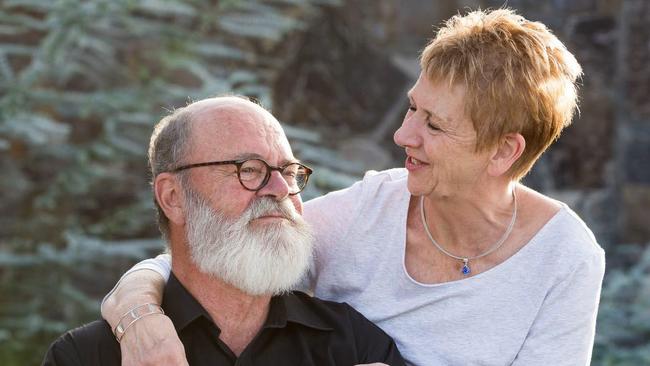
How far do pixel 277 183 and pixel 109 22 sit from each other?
2.80m

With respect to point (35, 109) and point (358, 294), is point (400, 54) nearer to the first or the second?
point (35, 109)

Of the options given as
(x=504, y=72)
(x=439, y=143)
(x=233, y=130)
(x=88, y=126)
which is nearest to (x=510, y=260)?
(x=439, y=143)

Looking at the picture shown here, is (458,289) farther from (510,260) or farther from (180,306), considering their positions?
(180,306)

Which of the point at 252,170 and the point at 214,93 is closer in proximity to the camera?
the point at 252,170

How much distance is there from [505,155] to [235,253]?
0.80 meters

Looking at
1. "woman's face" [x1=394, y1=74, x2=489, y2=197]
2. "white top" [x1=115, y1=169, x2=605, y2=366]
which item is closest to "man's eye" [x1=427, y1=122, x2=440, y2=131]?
"woman's face" [x1=394, y1=74, x2=489, y2=197]

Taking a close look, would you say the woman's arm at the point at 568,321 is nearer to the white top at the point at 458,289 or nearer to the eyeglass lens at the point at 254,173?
the white top at the point at 458,289

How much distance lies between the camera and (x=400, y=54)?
19.7ft

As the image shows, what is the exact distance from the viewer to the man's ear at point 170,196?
2881 millimetres

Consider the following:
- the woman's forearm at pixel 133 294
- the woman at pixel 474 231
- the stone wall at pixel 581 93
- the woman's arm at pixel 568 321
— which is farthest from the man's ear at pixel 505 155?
the stone wall at pixel 581 93

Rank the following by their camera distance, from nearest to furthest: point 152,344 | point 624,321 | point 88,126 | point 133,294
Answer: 1. point 152,344
2. point 133,294
3. point 624,321
4. point 88,126

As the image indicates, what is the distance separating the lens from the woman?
279 cm

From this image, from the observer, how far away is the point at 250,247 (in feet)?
9.07

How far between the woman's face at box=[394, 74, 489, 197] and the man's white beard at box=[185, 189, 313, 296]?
0.37 meters
